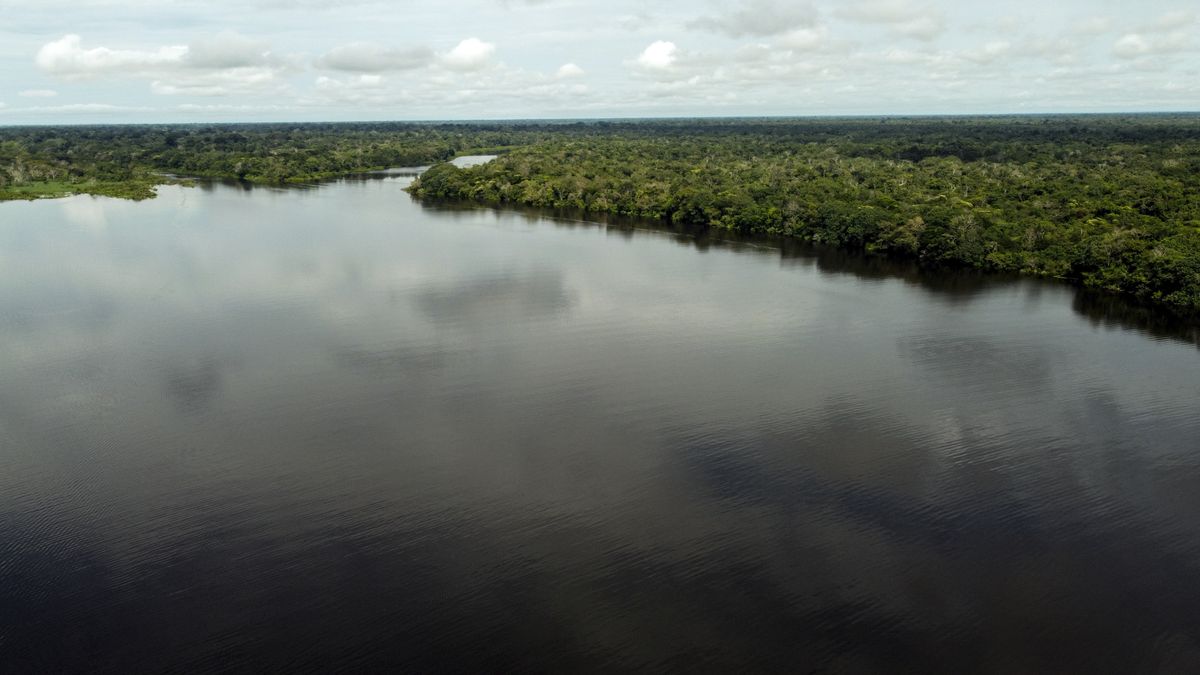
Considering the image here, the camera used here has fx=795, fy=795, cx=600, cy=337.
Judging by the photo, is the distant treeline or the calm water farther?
the distant treeline

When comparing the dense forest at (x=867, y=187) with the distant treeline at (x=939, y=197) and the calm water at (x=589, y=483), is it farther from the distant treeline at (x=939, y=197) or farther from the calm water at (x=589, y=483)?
the calm water at (x=589, y=483)

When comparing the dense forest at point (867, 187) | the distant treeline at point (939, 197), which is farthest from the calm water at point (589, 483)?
the dense forest at point (867, 187)

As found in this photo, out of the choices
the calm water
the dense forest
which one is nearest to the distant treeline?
the dense forest

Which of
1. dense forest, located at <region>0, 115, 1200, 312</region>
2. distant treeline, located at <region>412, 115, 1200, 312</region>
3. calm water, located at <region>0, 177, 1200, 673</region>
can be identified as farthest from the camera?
dense forest, located at <region>0, 115, 1200, 312</region>

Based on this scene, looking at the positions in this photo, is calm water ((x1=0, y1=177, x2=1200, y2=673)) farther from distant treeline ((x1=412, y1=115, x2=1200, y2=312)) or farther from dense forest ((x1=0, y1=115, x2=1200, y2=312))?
dense forest ((x1=0, y1=115, x2=1200, y2=312))

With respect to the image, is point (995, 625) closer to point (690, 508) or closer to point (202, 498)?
point (690, 508)

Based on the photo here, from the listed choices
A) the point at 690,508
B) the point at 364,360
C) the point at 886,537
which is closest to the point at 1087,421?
the point at 886,537
